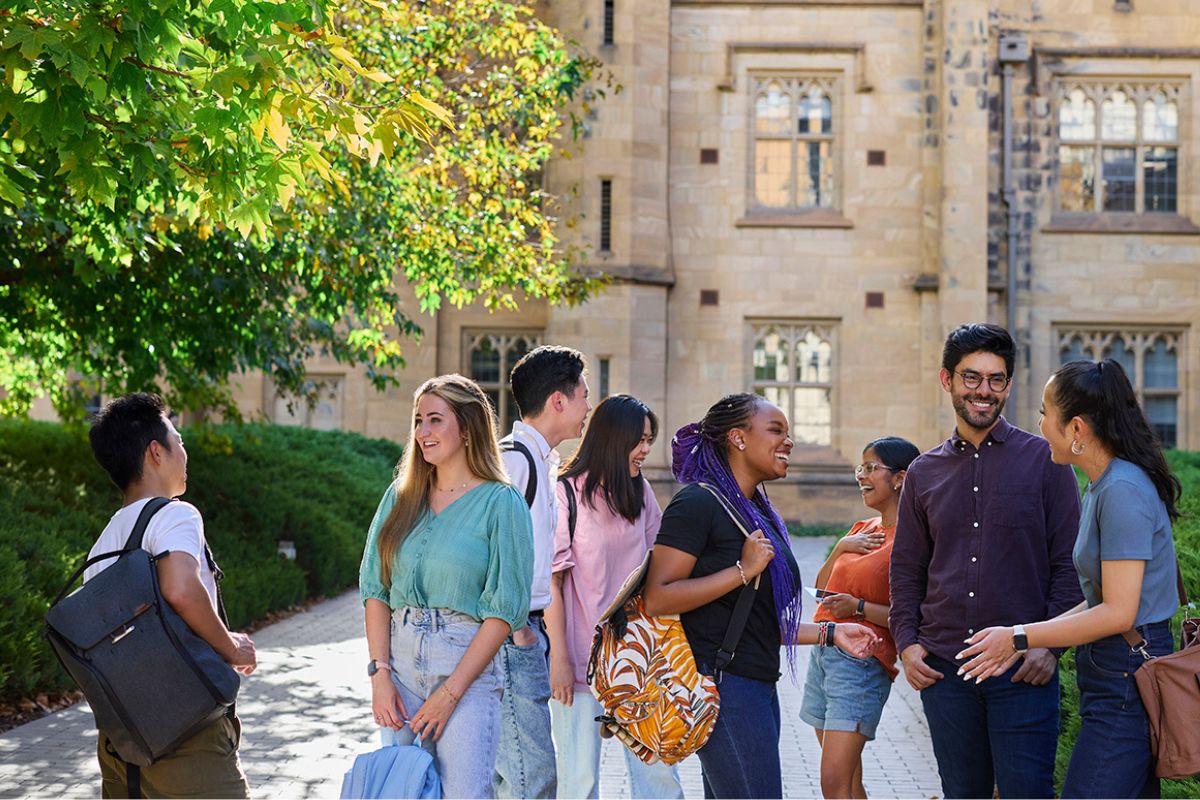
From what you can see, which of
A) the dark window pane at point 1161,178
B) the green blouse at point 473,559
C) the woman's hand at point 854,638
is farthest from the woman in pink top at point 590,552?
the dark window pane at point 1161,178

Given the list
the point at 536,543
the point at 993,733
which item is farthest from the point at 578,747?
the point at 993,733

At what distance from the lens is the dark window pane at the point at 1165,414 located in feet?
71.8

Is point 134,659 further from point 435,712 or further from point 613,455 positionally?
point 613,455

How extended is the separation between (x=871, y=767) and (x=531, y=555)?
395 cm

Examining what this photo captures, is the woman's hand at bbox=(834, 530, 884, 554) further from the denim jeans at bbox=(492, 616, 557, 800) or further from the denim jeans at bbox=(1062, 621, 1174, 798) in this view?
the denim jeans at bbox=(1062, 621, 1174, 798)

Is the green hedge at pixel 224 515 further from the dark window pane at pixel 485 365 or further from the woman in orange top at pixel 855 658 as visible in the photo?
the woman in orange top at pixel 855 658

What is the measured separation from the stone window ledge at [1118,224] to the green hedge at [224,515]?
36.1 ft

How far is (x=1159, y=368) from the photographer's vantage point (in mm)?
21984

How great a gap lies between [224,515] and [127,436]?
33.4 ft

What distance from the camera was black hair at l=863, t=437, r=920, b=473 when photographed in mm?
5363

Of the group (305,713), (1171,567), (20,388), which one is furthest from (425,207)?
(1171,567)

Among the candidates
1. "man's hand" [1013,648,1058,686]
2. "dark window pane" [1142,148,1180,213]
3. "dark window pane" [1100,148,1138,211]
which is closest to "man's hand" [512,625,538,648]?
"man's hand" [1013,648,1058,686]

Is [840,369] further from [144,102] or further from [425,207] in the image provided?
[144,102]

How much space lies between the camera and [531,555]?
157 inches
